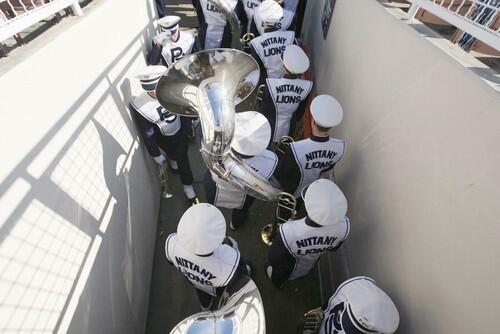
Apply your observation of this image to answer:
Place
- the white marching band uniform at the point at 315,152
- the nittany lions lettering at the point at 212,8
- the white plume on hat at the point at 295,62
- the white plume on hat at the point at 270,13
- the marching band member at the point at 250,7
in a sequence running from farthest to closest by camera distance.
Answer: the marching band member at the point at 250,7 < the nittany lions lettering at the point at 212,8 < the white plume on hat at the point at 270,13 < the white plume on hat at the point at 295,62 < the white marching band uniform at the point at 315,152

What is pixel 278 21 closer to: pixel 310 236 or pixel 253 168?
pixel 253 168

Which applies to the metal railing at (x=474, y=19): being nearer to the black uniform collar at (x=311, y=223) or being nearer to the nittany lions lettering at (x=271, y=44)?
the black uniform collar at (x=311, y=223)

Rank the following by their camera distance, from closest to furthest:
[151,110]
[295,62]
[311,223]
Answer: [311,223] → [151,110] → [295,62]

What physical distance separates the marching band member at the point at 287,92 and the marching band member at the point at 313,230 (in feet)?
5.19

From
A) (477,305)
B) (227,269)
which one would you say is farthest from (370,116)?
(227,269)

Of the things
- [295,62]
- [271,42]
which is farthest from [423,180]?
[271,42]

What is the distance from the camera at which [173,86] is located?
2.44 m

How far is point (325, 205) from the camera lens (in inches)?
73.9

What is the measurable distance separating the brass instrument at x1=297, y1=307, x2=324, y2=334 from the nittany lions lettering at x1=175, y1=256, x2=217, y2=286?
792 mm

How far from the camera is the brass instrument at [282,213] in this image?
2.48m

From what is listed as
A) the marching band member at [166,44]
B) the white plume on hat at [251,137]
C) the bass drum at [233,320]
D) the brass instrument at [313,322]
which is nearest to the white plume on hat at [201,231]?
the bass drum at [233,320]

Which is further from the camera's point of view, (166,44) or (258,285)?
(166,44)

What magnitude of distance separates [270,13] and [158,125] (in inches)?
108

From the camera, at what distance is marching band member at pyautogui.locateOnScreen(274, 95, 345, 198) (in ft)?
8.05
